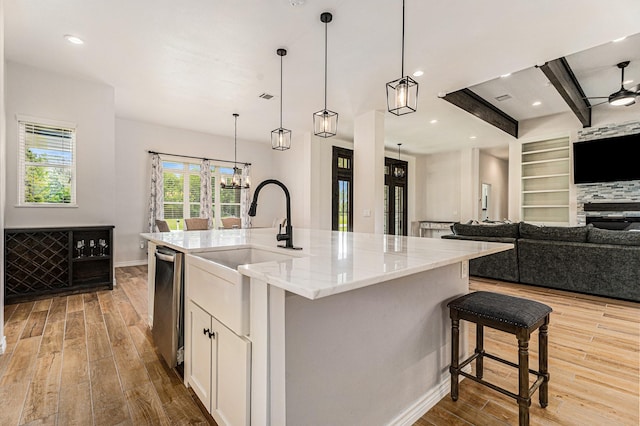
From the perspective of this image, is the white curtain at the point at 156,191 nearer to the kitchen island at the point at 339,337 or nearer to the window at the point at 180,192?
the window at the point at 180,192

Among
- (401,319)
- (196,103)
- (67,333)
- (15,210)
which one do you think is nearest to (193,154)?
(196,103)

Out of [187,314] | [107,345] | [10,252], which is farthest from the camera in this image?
[10,252]

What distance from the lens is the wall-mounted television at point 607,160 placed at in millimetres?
5574

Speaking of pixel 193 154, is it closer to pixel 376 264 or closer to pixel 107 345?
pixel 107 345

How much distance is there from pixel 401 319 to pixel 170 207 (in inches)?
243

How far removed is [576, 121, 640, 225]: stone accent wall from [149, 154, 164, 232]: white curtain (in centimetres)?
868

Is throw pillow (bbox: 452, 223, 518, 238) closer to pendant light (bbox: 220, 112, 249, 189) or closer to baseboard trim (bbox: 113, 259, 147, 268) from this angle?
pendant light (bbox: 220, 112, 249, 189)

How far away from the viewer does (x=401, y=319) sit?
1564 mm

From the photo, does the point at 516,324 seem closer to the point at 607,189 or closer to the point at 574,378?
the point at 574,378

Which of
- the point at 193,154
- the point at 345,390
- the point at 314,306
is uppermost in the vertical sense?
the point at 193,154

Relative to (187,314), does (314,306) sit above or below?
above

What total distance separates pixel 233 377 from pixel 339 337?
1.63 feet

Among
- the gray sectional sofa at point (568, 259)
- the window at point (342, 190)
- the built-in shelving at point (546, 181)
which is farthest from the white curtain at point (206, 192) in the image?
the built-in shelving at point (546, 181)

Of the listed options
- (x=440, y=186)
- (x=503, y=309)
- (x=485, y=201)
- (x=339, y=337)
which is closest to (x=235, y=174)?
(x=339, y=337)
